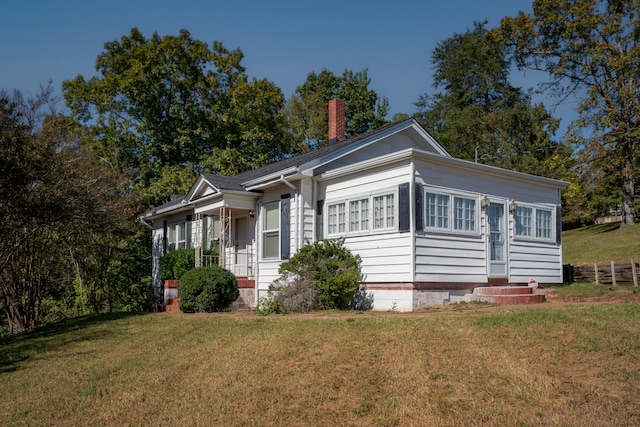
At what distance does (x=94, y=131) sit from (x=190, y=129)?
15.5ft

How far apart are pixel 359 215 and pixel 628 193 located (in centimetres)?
2043

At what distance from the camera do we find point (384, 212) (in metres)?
13.8

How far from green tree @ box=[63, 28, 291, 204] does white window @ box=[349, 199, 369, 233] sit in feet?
50.6

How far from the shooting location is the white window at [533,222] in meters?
15.5

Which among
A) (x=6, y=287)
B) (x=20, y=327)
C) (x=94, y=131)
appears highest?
(x=94, y=131)

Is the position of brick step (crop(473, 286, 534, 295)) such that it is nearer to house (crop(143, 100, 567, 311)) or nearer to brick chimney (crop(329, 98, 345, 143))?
house (crop(143, 100, 567, 311))

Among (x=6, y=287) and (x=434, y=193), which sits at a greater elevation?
(x=434, y=193)

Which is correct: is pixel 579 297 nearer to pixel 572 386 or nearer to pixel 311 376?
pixel 572 386

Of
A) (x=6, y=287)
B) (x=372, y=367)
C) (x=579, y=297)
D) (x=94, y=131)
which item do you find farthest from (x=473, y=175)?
(x=94, y=131)

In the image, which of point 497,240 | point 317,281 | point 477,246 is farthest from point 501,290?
point 317,281

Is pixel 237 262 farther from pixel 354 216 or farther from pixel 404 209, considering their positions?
pixel 404 209

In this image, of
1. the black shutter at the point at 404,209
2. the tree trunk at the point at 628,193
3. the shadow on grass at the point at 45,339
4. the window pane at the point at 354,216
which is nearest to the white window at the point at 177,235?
the shadow on grass at the point at 45,339

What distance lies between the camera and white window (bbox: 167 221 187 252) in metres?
22.3

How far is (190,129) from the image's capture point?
3119 centimetres
